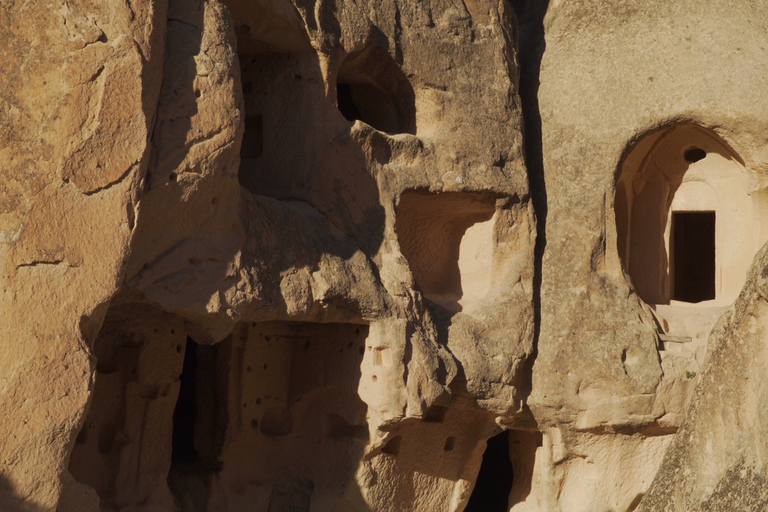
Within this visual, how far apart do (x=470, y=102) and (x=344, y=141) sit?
99 cm

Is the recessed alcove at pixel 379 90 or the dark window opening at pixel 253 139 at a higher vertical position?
the recessed alcove at pixel 379 90

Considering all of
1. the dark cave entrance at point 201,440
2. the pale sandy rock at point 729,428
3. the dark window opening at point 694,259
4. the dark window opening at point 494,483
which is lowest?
the dark window opening at point 494,483

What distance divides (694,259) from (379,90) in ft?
15.8

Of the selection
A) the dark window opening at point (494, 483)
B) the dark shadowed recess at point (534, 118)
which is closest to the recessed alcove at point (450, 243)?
the dark shadowed recess at point (534, 118)

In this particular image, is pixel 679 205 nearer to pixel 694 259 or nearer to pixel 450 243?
pixel 450 243

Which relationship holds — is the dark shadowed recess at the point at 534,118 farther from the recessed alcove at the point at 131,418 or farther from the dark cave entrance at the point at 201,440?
the recessed alcove at the point at 131,418

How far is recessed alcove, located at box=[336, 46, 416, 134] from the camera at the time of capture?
20.9 ft

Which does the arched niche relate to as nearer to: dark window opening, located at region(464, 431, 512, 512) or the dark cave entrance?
dark window opening, located at region(464, 431, 512, 512)

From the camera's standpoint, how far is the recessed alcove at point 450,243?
21.7ft

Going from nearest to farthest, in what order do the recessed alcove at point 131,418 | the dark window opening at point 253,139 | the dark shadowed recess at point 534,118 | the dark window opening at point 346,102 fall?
the recessed alcove at point 131,418 < the dark window opening at point 253,139 < the dark shadowed recess at point 534,118 < the dark window opening at point 346,102

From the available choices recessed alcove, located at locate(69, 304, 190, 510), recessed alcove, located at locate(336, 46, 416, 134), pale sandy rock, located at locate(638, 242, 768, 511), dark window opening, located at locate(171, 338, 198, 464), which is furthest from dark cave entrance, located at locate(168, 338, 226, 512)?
pale sandy rock, located at locate(638, 242, 768, 511)

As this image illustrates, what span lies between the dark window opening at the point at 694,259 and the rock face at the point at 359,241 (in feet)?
9.45

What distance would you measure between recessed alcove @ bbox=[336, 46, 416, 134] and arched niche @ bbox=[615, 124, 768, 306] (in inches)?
59.5

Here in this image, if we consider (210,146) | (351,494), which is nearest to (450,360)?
(351,494)
